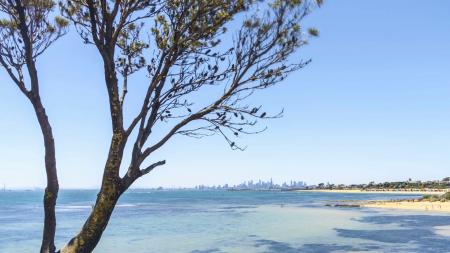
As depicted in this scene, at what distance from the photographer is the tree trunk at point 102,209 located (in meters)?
9.16

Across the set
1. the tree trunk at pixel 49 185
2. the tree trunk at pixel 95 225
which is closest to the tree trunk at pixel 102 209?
the tree trunk at pixel 95 225

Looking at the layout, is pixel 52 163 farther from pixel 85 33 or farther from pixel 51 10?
pixel 51 10

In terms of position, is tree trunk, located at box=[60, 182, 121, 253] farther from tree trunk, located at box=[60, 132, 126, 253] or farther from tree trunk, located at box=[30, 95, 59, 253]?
tree trunk, located at box=[30, 95, 59, 253]

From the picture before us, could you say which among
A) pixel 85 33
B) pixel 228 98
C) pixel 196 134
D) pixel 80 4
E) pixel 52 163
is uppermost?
pixel 80 4

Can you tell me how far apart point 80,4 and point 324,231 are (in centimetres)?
3606

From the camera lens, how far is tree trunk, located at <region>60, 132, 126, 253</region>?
30.1 feet

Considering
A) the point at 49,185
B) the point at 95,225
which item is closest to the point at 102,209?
the point at 95,225

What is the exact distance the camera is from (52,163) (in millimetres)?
9336

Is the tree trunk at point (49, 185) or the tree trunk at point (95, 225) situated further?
the tree trunk at point (49, 185)

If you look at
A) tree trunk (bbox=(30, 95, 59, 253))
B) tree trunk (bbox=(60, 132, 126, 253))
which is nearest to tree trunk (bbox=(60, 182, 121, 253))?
tree trunk (bbox=(60, 132, 126, 253))

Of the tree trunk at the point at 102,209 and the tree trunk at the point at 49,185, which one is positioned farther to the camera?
the tree trunk at the point at 49,185

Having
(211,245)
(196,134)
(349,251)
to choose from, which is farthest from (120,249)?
(196,134)

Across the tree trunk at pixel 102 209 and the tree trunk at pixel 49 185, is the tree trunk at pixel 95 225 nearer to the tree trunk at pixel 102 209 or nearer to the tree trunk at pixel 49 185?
the tree trunk at pixel 102 209

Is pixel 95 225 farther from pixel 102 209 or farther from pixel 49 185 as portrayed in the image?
pixel 49 185
